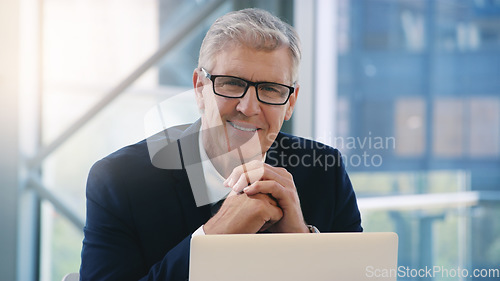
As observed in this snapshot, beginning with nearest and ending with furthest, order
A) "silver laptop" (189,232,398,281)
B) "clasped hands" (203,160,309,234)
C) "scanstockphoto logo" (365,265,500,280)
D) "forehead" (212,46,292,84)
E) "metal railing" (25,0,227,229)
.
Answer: "silver laptop" (189,232,398,281), "clasped hands" (203,160,309,234), "forehead" (212,46,292,84), "metal railing" (25,0,227,229), "scanstockphoto logo" (365,265,500,280)

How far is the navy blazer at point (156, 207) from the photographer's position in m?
1.38

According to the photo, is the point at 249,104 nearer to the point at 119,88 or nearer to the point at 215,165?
the point at 215,165

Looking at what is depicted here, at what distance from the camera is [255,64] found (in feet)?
5.20

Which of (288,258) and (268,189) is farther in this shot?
(268,189)

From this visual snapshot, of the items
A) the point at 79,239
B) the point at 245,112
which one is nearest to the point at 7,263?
the point at 79,239

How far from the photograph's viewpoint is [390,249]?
34.0 inches

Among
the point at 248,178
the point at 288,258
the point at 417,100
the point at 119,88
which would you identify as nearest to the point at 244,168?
the point at 248,178

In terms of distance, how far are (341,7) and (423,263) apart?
163 centimetres

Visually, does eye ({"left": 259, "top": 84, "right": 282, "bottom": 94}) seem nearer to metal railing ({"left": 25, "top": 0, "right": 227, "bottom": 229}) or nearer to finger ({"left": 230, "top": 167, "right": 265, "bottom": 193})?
finger ({"left": 230, "top": 167, "right": 265, "bottom": 193})

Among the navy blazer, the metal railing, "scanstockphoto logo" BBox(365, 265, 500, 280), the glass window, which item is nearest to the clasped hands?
the navy blazer

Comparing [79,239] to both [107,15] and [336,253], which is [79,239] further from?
[336,253]

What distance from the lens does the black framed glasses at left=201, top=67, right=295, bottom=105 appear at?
5.23 feet

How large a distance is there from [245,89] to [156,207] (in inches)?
17.3

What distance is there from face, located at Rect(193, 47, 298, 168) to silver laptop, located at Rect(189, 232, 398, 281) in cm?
83
